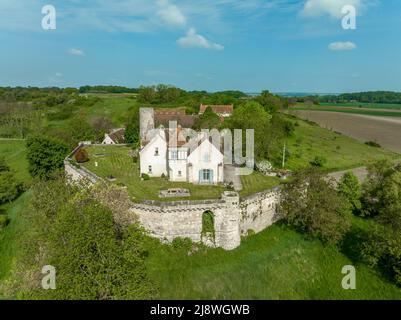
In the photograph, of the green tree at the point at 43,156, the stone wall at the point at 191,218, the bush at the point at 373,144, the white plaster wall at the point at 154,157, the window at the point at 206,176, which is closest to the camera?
the stone wall at the point at 191,218

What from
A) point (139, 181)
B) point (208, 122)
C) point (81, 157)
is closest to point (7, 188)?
point (81, 157)

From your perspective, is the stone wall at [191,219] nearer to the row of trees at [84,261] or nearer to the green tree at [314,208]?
the row of trees at [84,261]

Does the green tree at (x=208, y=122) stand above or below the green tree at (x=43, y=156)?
above

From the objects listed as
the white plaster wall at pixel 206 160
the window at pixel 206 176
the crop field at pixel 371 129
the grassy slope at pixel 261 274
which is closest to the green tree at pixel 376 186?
the grassy slope at pixel 261 274

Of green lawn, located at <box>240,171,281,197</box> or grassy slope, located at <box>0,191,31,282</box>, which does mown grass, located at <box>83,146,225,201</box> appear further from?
grassy slope, located at <box>0,191,31,282</box>

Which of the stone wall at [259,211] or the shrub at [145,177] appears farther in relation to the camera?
the shrub at [145,177]

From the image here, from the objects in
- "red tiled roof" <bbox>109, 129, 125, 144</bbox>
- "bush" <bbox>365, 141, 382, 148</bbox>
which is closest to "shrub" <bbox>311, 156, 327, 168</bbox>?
"bush" <bbox>365, 141, 382, 148</bbox>

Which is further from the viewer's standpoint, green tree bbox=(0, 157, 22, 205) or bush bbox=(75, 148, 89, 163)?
bush bbox=(75, 148, 89, 163)
